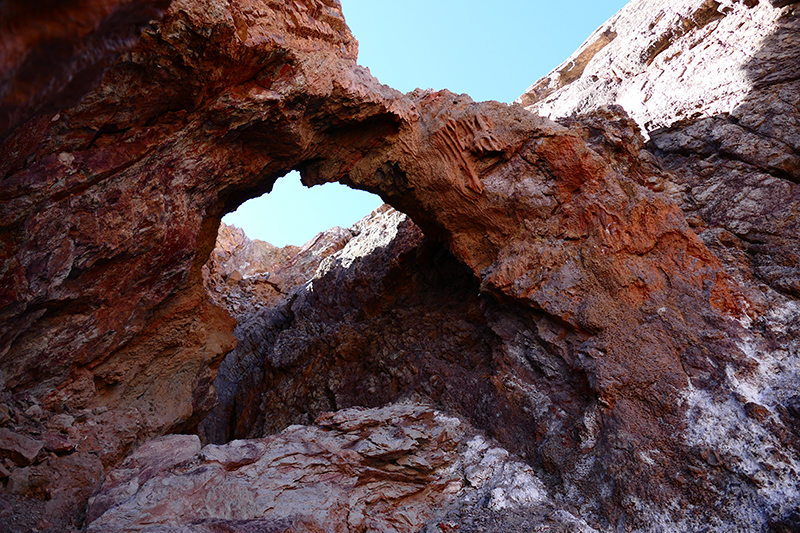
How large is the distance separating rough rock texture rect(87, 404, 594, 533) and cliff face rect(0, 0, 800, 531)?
0.37ft

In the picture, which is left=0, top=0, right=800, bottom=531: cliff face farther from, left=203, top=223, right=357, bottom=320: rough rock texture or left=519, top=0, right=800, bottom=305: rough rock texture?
left=203, top=223, right=357, bottom=320: rough rock texture

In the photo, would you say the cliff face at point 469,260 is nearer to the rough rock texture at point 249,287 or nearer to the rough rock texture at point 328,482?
the rough rock texture at point 328,482

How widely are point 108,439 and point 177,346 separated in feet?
8.24

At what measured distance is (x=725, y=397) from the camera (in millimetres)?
5988

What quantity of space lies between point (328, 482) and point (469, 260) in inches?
202

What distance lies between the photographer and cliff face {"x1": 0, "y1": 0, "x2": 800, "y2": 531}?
5711mm

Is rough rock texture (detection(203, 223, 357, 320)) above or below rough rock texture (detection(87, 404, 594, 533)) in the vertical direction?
above

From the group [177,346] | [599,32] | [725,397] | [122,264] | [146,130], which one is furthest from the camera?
[599,32]

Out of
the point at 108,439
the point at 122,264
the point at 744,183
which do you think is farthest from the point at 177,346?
the point at 744,183

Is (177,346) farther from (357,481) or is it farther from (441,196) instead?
(441,196)

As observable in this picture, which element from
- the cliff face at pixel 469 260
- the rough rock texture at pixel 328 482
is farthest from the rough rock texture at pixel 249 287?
the rough rock texture at pixel 328 482

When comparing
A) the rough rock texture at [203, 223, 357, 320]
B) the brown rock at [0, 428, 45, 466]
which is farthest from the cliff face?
the rough rock texture at [203, 223, 357, 320]

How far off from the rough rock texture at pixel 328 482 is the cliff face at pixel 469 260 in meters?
0.11

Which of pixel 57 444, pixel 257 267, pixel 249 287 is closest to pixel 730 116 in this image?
pixel 57 444
